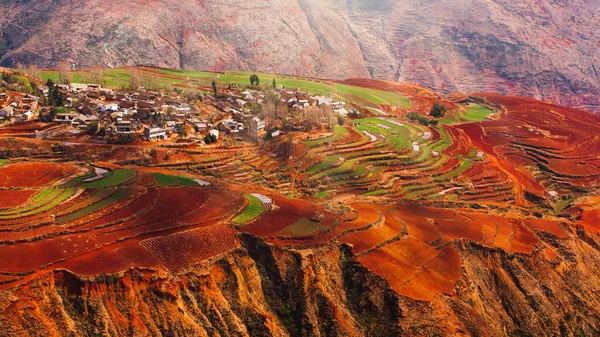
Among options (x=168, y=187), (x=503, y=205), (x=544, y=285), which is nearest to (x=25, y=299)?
(x=168, y=187)

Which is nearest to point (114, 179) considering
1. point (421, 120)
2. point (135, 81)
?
point (135, 81)

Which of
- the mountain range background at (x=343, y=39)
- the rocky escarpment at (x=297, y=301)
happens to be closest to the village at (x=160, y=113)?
the rocky escarpment at (x=297, y=301)

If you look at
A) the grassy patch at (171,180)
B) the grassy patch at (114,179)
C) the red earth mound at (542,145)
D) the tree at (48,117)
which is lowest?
the red earth mound at (542,145)

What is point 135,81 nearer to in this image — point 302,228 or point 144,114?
point 144,114

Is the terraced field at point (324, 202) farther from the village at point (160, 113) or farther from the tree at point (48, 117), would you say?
the tree at point (48, 117)

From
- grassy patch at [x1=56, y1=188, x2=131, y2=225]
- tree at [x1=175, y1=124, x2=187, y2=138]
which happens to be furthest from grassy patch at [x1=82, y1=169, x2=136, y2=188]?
tree at [x1=175, y1=124, x2=187, y2=138]
